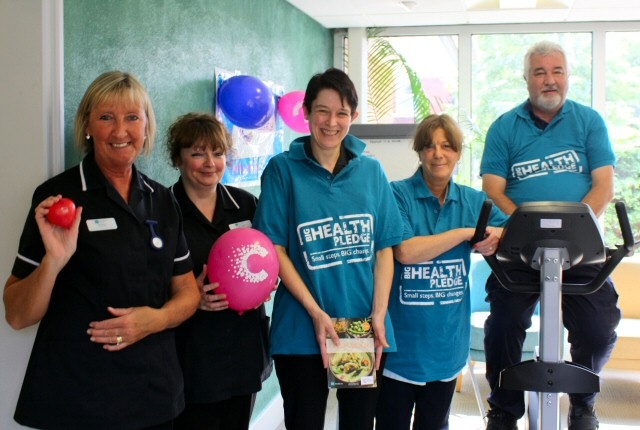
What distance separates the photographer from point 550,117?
10.0 ft

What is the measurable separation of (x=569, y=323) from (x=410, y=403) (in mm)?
834

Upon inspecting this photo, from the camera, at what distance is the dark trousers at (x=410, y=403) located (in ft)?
8.61

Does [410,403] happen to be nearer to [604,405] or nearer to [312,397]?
[312,397]

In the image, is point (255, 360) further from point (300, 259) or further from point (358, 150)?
point (358, 150)

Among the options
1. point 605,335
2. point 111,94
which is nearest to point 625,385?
point 605,335

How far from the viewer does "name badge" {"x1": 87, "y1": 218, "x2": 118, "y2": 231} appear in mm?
1871

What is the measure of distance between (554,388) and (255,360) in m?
1.00

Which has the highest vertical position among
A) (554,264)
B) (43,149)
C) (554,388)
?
(43,149)

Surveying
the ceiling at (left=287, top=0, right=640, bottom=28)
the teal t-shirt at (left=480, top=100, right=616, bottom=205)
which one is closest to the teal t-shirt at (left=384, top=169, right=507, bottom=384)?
the teal t-shirt at (left=480, top=100, right=616, bottom=205)

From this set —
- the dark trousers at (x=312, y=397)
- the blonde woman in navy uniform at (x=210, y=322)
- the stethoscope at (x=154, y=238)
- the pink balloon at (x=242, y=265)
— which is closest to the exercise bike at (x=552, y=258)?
the dark trousers at (x=312, y=397)

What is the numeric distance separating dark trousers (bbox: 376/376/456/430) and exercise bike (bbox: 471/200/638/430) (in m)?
0.32

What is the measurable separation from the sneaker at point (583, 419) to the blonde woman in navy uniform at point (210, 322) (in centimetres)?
135

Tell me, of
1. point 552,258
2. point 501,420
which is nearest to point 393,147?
point 501,420

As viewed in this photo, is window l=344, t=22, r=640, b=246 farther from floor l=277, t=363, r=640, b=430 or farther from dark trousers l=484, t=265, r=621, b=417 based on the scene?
dark trousers l=484, t=265, r=621, b=417
